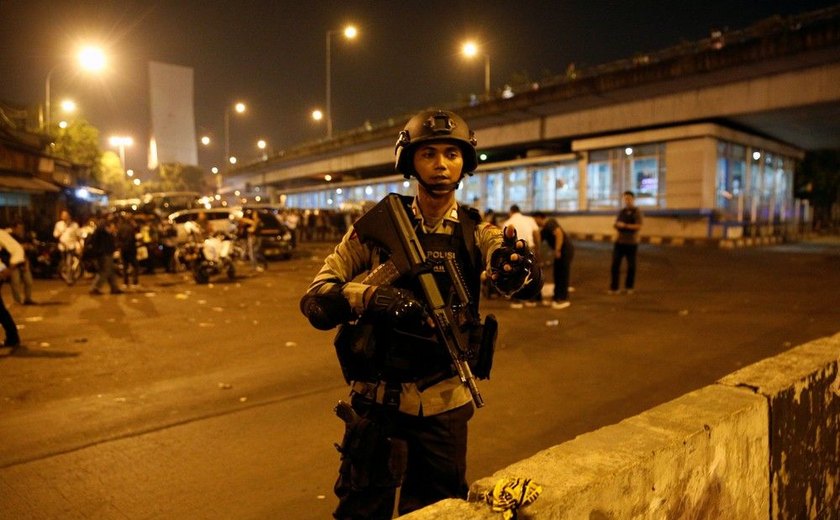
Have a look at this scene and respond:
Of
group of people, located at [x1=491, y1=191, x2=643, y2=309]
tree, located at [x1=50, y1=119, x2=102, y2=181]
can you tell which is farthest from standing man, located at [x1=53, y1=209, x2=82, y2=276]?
tree, located at [x1=50, y1=119, x2=102, y2=181]

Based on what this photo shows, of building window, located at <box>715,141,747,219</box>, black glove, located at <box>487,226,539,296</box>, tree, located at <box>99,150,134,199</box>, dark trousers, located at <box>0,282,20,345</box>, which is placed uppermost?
tree, located at <box>99,150,134,199</box>

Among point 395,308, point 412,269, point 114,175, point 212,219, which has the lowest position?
point 395,308

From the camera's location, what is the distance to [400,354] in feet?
7.75

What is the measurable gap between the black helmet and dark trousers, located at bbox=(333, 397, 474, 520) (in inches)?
41.5

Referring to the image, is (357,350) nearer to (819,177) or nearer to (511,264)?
(511,264)

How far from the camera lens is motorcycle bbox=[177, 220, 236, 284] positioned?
14.6 metres

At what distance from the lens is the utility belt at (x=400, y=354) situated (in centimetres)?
232

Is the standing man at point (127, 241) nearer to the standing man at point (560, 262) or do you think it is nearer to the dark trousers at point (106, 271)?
the dark trousers at point (106, 271)

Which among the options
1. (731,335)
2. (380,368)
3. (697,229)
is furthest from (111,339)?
(697,229)

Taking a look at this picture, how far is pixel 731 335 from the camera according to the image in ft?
27.0

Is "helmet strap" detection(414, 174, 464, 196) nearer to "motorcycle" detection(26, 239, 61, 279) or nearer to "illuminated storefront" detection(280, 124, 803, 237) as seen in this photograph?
"motorcycle" detection(26, 239, 61, 279)

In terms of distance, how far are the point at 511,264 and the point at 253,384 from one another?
4.63 metres

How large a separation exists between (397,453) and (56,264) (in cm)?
1669

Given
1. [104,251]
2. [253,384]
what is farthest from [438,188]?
[104,251]
